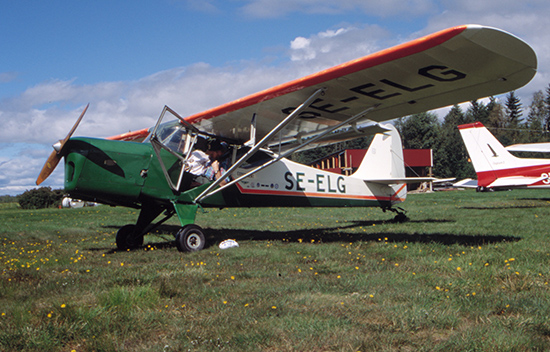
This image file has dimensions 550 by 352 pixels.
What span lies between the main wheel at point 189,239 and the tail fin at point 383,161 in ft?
16.4

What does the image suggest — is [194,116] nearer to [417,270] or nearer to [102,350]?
[417,270]

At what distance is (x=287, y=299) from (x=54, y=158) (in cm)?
483

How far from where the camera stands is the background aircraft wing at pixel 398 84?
5020 mm

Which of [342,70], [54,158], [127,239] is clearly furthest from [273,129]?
[54,158]

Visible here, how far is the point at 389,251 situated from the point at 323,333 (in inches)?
138

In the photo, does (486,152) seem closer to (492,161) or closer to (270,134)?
(492,161)

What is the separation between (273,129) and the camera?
24.1ft

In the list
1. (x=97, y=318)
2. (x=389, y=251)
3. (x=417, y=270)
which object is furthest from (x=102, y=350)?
(x=389, y=251)

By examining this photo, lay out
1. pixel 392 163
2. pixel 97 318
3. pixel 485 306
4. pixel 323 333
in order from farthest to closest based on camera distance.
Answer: pixel 392 163 < pixel 485 306 < pixel 97 318 < pixel 323 333

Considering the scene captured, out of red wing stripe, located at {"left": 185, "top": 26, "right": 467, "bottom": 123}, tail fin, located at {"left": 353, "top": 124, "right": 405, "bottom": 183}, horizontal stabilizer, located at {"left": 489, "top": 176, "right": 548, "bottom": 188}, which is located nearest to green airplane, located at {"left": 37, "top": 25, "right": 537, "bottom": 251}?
red wing stripe, located at {"left": 185, "top": 26, "right": 467, "bottom": 123}

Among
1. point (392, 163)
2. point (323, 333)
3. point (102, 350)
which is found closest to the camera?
point (102, 350)

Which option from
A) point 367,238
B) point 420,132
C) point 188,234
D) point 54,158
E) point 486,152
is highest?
point 420,132

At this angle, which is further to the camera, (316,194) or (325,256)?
(316,194)

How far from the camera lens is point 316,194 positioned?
362 inches
